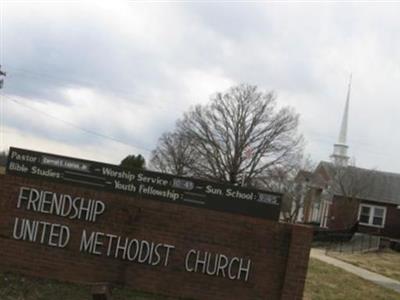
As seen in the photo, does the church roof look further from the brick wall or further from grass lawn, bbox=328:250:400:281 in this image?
the brick wall

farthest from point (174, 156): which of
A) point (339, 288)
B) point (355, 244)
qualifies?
point (339, 288)

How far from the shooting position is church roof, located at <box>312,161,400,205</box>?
54250mm

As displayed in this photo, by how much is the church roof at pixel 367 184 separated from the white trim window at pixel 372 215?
0.67 metres

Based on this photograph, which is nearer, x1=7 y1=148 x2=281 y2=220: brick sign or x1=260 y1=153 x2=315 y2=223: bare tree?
x1=7 y1=148 x2=281 y2=220: brick sign

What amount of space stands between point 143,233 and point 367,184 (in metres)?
47.3

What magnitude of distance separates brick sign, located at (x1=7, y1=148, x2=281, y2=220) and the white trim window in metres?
44.8

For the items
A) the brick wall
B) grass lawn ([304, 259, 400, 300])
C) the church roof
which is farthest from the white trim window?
the brick wall

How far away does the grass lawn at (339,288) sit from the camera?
42.8 ft

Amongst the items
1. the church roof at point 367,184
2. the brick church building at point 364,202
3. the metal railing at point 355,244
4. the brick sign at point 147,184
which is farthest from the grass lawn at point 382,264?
the church roof at point 367,184

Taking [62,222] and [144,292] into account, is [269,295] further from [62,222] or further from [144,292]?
[62,222]

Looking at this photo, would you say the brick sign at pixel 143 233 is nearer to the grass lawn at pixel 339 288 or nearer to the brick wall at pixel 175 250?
the brick wall at pixel 175 250

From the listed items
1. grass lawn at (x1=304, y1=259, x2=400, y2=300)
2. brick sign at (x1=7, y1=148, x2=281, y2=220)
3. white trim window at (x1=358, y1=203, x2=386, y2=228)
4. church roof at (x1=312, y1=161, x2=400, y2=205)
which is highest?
church roof at (x1=312, y1=161, x2=400, y2=205)

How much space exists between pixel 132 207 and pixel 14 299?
234 centimetres

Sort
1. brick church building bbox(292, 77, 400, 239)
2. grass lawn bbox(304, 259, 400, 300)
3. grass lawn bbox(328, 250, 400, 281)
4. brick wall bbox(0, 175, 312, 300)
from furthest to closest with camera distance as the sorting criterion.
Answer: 1. brick church building bbox(292, 77, 400, 239)
2. grass lawn bbox(328, 250, 400, 281)
3. grass lawn bbox(304, 259, 400, 300)
4. brick wall bbox(0, 175, 312, 300)
